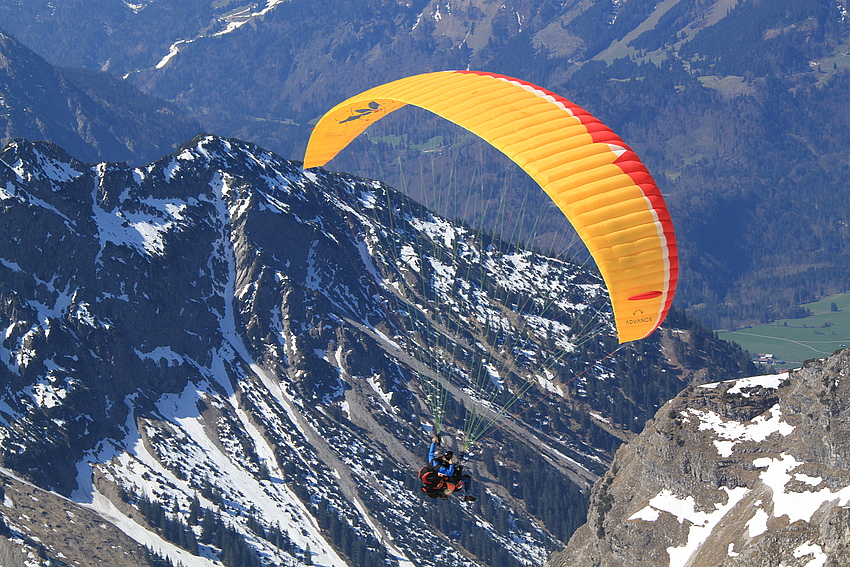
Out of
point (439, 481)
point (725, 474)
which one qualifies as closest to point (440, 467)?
point (439, 481)

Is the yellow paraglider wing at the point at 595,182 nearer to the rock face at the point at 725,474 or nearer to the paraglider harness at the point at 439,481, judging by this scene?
the paraglider harness at the point at 439,481

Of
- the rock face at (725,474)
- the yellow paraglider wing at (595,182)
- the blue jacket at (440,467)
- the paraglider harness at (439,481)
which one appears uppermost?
the yellow paraglider wing at (595,182)

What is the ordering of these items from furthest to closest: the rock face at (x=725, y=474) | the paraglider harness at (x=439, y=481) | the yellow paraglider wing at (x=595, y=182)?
the rock face at (x=725, y=474) → the paraglider harness at (x=439, y=481) → the yellow paraglider wing at (x=595, y=182)

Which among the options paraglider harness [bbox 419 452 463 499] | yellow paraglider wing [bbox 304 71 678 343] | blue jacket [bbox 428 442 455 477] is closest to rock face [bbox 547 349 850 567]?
paraglider harness [bbox 419 452 463 499]

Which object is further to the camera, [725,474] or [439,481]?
[725,474]

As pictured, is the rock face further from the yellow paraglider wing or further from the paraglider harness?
the yellow paraglider wing

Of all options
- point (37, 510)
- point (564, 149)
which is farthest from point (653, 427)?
point (37, 510)

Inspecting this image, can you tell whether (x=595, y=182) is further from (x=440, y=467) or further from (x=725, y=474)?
(x=725, y=474)

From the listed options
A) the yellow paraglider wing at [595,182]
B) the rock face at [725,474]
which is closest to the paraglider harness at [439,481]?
the yellow paraglider wing at [595,182]
